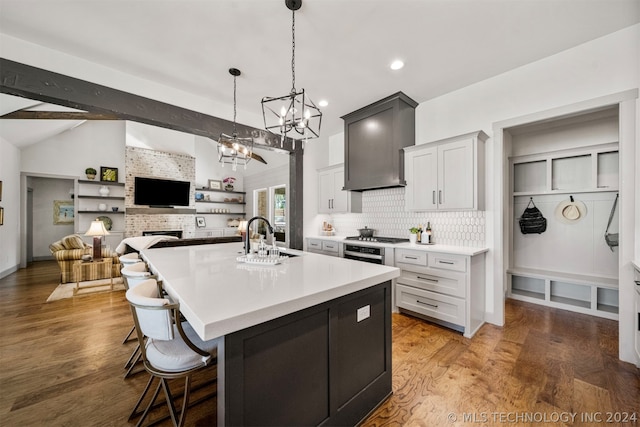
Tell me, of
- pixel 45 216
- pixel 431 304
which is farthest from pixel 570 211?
pixel 45 216

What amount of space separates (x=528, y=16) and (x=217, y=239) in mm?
4783

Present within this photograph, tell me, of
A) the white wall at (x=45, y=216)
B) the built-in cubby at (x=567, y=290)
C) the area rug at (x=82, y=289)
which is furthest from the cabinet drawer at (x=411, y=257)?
the white wall at (x=45, y=216)

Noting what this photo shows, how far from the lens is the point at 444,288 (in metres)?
2.85

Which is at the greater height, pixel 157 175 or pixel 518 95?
pixel 518 95

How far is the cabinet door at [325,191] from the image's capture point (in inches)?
184

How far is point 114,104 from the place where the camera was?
2.78 meters

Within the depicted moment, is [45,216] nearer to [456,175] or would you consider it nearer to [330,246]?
[330,246]

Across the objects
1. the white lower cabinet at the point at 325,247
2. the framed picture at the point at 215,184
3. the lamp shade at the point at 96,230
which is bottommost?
the white lower cabinet at the point at 325,247

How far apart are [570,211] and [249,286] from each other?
4444 millimetres

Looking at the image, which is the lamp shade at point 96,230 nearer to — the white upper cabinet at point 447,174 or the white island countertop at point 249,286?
the white island countertop at point 249,286

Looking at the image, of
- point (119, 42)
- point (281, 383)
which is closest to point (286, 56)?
point (119, 42)

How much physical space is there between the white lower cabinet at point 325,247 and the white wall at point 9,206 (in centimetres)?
597

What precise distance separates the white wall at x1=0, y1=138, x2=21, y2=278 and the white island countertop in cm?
568

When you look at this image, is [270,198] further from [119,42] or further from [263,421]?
[263,421]
